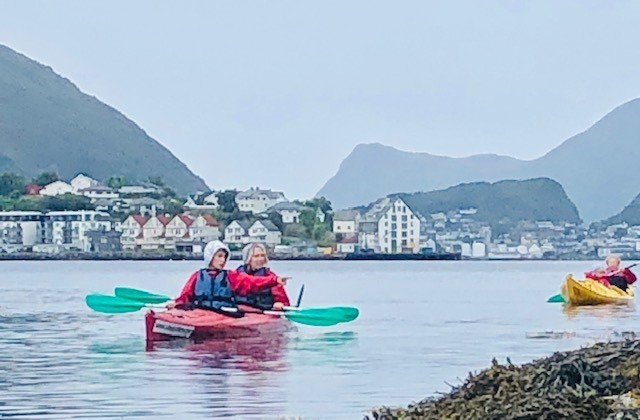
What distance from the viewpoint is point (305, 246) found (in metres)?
180

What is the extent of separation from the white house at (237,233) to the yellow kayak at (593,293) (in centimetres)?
13118

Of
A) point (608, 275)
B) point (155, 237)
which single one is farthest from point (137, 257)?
point (608, 275)

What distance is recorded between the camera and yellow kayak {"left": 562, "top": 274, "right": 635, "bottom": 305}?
40562 mm

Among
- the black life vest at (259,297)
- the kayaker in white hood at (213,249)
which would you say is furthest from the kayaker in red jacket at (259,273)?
the kayaker in white hood at (213,249)

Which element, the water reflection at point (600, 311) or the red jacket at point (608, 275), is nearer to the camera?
the water reflection at point (600, 311)

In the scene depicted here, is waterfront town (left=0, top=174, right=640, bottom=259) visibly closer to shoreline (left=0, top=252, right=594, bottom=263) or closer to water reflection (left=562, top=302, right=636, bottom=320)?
shoreline (left=0, top=252, right=594, bottom=263)

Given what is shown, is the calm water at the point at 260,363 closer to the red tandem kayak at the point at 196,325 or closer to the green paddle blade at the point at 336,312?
the red tandem kayak at the point at 196,325

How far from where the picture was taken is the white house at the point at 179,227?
178m

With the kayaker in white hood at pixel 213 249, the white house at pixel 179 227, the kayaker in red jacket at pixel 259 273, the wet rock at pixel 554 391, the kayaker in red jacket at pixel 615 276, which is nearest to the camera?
the wet rock at pixel 554 391

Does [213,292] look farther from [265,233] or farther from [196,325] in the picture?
[265,233]

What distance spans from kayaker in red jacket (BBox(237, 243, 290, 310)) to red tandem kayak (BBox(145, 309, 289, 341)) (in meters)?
0.86

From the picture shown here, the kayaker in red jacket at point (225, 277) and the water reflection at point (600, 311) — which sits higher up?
the kayaker in red jacket at point (225, 277)

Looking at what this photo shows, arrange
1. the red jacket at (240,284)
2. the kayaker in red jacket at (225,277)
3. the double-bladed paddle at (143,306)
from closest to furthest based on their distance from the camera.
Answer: the kayaker in red jacket at (225,277) < the red jacket at (240,284) < the double-bladed paddle at (143,306)

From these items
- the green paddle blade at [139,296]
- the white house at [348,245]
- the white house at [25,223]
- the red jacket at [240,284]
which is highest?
the white house at [25,223]
